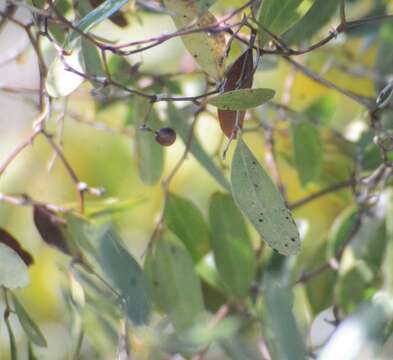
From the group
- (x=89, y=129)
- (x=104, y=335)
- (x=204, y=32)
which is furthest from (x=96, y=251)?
(x=89, y=129)

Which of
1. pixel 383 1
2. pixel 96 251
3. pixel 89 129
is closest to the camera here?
pixel 96 251

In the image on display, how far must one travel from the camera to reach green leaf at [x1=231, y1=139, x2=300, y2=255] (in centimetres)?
63

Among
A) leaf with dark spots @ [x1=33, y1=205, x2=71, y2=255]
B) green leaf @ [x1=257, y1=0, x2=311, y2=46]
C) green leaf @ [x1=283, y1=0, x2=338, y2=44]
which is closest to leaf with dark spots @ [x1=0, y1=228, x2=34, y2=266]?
leaf with dark spots @ [x1=33, y1=205, x2=71, y2=255]

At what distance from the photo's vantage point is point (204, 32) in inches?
26.4

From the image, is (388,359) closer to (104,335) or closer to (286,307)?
(286,307)

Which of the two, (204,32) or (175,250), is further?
(175,250)

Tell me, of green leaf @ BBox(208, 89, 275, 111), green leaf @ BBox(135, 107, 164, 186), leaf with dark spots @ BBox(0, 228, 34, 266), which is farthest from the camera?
green leaf @ BBox(135, 107, 164, 186)

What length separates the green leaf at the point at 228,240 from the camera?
0.89m

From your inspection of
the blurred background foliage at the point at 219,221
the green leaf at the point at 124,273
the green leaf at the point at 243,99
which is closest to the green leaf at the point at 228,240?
the blurred background foliage at the point at 219,221

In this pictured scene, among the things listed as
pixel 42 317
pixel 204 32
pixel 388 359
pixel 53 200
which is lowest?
pixel 42 317

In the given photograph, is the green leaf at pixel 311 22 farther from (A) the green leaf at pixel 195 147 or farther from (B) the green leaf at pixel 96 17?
(B) the green leaf at pixel 96 17

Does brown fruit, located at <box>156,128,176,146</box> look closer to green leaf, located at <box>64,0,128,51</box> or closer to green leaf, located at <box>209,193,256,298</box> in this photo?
green leaf, located at <box>64,0,128,51</box>

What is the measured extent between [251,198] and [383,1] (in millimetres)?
579

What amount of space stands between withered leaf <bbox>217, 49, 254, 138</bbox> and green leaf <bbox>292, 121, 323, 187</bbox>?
0.26 m
